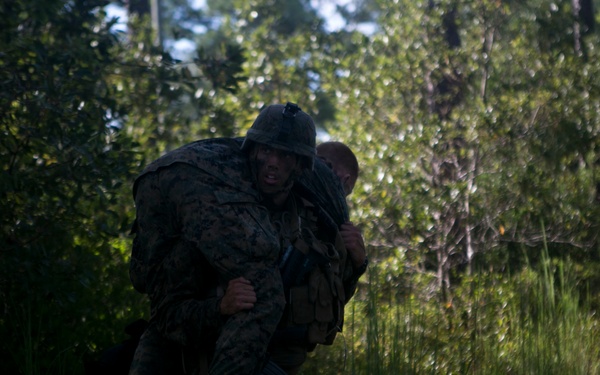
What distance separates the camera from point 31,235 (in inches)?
246

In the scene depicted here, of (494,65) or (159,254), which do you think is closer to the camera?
(159,254)

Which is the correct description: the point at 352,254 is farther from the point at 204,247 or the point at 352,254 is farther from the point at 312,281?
the point at 204,247

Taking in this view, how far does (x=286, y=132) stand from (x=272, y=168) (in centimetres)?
15

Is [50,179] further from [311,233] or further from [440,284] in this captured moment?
[440,284]

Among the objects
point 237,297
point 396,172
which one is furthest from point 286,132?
point 396,172

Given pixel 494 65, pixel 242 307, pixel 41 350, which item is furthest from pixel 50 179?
pixel 494 65

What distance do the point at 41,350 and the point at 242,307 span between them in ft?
8.74

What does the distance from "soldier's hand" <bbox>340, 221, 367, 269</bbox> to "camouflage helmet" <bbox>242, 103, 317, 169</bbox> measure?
14.8 inches

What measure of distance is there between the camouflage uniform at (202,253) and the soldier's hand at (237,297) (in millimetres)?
26

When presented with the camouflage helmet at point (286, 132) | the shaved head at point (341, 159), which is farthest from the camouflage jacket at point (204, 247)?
the shaved head at point (341, 159)

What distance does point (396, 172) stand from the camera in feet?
31.0

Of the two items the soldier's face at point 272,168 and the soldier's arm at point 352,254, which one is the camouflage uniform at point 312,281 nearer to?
the soldier's arm at point 352,254

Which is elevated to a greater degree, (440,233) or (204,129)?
(204,129)

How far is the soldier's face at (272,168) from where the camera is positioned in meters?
4.09
